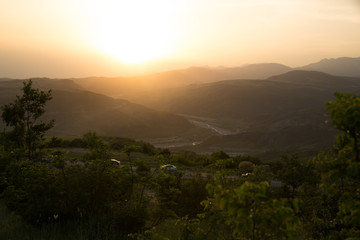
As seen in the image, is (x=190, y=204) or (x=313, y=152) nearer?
(x=190, y=204)

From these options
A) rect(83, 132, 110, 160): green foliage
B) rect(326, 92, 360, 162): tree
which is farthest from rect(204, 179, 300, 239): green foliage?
rect(83, 132, 110, 160): green foliage

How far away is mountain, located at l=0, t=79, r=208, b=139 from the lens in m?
101

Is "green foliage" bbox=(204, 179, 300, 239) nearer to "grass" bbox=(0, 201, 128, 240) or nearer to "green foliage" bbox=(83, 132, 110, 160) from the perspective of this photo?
"grass" bbox=(0, 201, 128, 240)

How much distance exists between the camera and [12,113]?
13.3m

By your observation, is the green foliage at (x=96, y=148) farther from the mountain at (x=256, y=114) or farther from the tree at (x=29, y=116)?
the mountain at (x=256, y=114)

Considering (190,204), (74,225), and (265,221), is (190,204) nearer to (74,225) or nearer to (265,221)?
(74,225)

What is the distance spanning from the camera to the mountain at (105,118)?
101 m

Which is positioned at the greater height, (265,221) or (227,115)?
(265,221)

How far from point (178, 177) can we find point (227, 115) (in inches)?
5869

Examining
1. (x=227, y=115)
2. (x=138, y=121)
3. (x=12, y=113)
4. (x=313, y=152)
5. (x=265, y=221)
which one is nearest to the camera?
(x=265, y=221)

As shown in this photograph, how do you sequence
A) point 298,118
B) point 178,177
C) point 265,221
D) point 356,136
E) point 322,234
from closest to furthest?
point 265,221
point 356,136
point 322,234
point 178,177
point 298,118

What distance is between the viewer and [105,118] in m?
108

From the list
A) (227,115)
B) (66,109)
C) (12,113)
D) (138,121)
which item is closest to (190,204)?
(12,113)

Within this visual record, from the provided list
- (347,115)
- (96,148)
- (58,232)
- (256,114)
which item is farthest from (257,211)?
(256,114)
